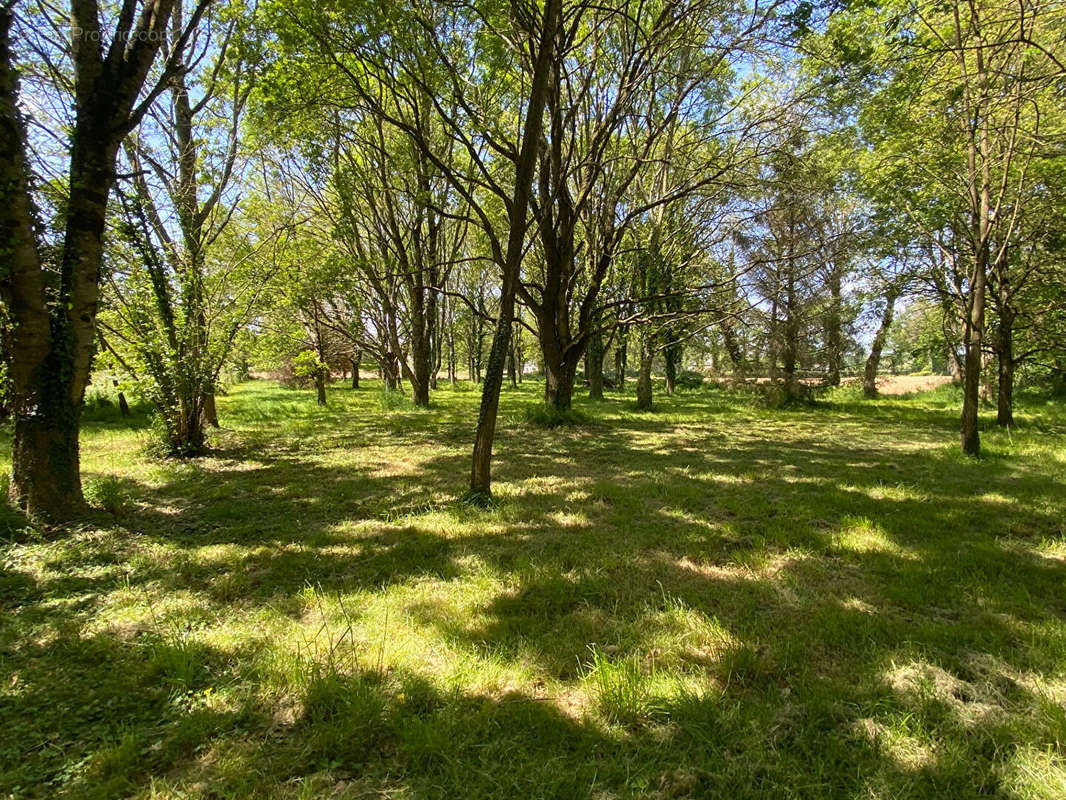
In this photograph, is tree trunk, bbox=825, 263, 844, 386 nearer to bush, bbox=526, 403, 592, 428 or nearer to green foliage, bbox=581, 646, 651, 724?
bush, bbox=526, 403, 592, 428

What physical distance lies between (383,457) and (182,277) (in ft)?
13.6

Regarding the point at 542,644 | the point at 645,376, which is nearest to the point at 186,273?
the point at 542,644

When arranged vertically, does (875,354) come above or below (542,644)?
above

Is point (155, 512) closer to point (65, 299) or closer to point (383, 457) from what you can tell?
point (65, 299)

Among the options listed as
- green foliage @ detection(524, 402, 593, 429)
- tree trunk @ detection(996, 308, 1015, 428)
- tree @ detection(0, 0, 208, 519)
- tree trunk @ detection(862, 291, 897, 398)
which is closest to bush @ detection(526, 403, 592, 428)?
green foliage @ detection(524, 402, 593, 429)

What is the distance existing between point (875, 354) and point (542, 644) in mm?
21001

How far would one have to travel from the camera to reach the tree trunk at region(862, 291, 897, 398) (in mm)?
17766

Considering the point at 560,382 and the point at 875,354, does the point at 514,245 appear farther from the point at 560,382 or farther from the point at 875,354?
the point at 875,354

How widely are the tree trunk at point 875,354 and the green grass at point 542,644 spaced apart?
14602 mm

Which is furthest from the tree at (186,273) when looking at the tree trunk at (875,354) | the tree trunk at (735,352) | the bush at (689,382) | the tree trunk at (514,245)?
the bush at (689,382)

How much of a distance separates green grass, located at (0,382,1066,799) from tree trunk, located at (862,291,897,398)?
14602 mm

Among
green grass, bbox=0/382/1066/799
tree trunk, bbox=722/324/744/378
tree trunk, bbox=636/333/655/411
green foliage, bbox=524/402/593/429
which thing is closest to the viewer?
green grass, bbox=0/382/1066/799

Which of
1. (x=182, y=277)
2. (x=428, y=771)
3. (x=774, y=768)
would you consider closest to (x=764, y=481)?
(x=774, y=768)

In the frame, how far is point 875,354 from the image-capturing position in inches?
717
